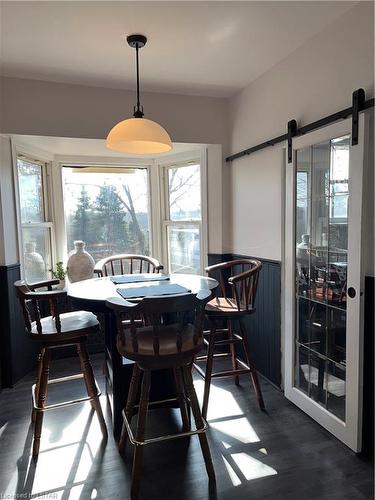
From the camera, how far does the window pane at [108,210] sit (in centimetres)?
376

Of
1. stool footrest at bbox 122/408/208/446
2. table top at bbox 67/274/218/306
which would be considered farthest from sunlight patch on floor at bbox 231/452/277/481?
table top at bbox 67/274/218/306

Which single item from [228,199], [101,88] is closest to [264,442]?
[228,199]

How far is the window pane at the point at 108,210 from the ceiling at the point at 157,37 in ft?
3.69

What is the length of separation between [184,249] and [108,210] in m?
0.94

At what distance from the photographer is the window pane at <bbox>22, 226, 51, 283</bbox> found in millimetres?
3223

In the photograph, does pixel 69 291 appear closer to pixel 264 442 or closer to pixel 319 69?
pixel 264 442

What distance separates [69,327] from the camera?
6.74 ft

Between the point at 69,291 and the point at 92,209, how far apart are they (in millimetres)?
1882

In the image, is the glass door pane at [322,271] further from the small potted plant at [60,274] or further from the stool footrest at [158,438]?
the small potted plant at [60,274]

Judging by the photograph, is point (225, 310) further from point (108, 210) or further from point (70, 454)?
point (108, 210)

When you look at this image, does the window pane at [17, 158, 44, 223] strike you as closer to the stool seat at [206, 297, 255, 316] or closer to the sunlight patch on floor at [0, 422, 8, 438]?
the sunlight patch on floor at [0, 422, 8, 438]

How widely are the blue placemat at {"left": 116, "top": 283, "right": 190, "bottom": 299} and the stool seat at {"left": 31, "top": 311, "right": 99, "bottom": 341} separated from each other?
0.87 feet

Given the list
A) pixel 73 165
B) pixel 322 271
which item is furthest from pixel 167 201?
pixel 322 271

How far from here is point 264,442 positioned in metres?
2.06
